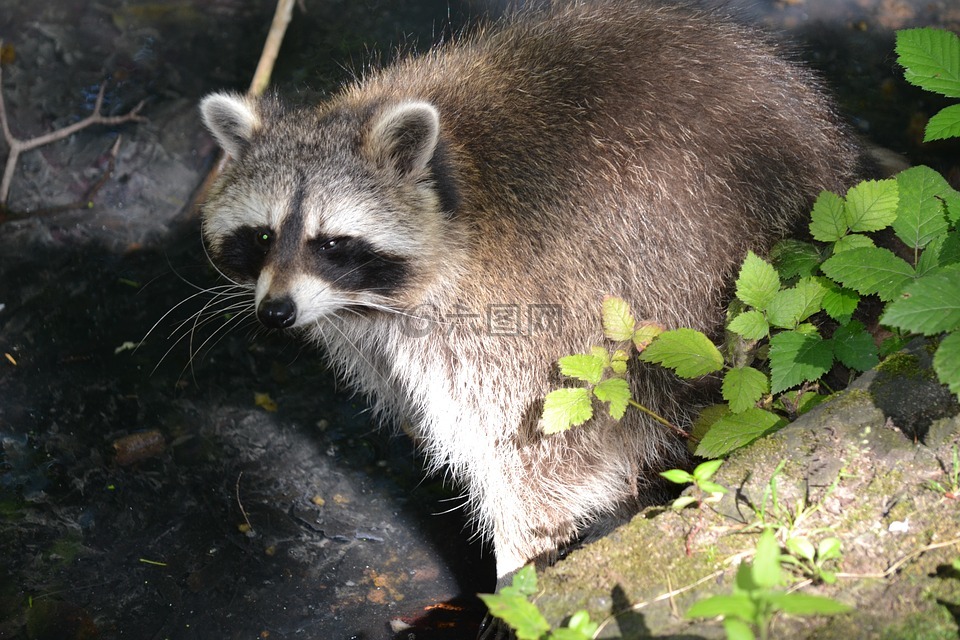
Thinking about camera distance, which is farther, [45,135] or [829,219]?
[45,135]

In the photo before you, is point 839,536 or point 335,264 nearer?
point 839,536

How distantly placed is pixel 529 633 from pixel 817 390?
1496 millimetres

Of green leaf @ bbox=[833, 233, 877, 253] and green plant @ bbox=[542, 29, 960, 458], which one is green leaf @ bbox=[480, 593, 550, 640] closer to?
green plant @ bbox=[542, 29, 960, 458]

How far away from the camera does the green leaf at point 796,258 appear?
2887 millimetres

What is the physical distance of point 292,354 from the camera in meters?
4.45

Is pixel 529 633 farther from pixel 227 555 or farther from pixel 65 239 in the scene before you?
pixel 65 239

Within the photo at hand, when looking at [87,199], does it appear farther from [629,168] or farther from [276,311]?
[629,168]

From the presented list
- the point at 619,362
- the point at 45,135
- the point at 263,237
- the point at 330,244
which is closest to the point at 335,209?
the point at 330,244

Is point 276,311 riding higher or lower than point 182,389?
higher

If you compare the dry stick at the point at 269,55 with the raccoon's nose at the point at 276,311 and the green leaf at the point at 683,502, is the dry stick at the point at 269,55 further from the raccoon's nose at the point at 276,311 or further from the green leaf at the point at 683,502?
the green leaf at the point at 683,502

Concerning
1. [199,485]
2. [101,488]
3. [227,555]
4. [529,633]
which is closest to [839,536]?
[529,633]

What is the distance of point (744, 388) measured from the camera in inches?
105

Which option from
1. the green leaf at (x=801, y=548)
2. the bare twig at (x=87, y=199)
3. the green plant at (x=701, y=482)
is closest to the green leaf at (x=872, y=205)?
the green plant at (x=701, y=482)

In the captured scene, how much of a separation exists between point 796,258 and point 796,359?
413 mm
